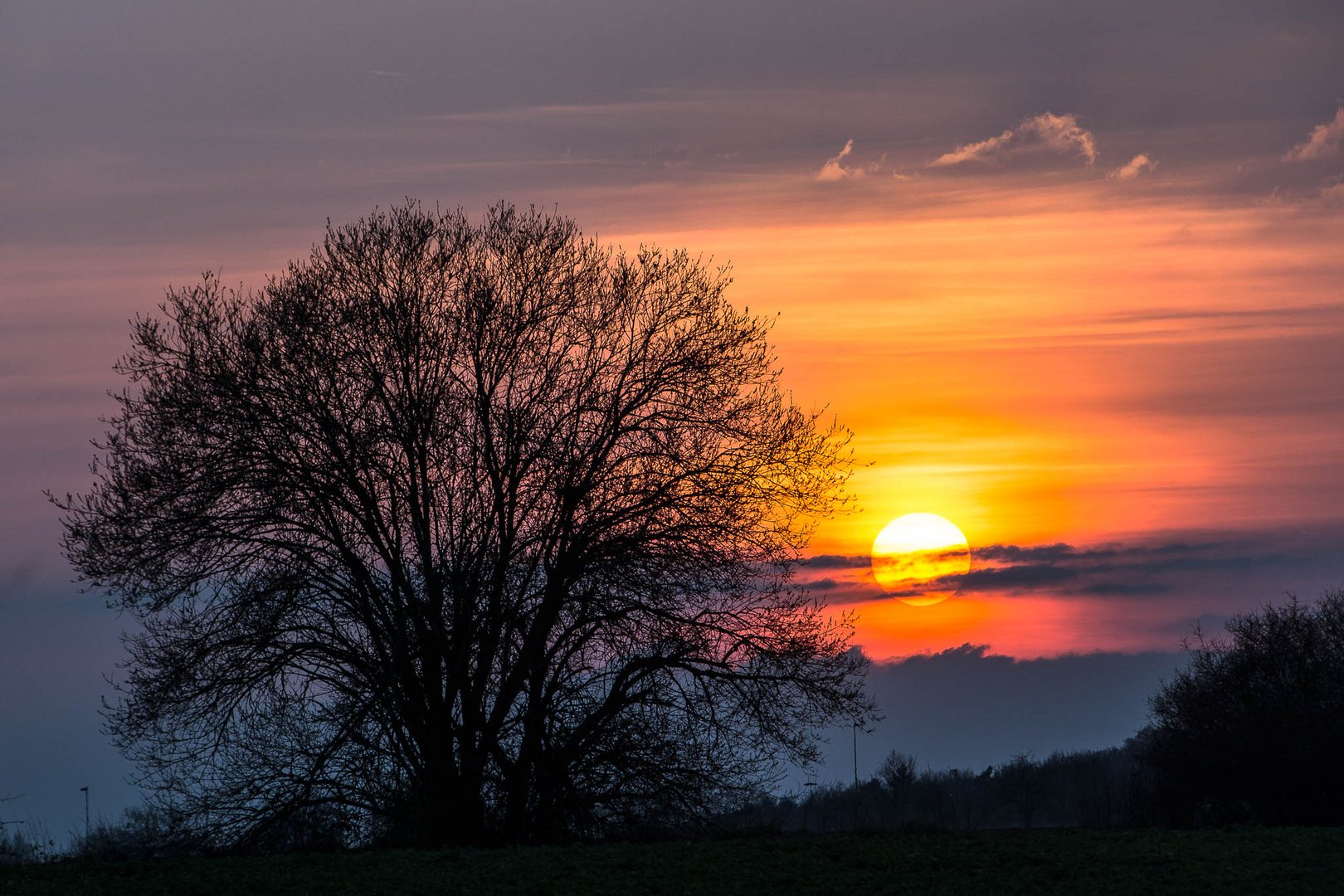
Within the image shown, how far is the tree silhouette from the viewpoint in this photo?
116 ft

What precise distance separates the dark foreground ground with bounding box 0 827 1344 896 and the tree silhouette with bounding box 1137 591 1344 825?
62.8 feet

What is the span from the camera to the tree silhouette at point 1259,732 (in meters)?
35.3

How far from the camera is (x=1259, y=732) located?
3684cm

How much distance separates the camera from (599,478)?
22938 mm

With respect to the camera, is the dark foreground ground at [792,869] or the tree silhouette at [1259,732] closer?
the dark foreground ground at [792,869]

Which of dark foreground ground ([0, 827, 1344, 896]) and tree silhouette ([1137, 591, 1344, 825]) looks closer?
dark foreground ground ([0, 827, 1344, 896])

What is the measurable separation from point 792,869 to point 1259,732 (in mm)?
26408

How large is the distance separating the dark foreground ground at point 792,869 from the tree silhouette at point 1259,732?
62.8 feet

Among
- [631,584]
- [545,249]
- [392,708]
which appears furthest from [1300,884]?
[545,249]

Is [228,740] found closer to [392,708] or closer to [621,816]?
[392,708]

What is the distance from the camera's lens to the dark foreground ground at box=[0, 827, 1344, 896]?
14492 millimetres

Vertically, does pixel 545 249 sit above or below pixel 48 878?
above

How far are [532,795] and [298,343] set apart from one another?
8608mm

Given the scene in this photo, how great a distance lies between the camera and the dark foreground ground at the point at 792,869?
47.5 ft
